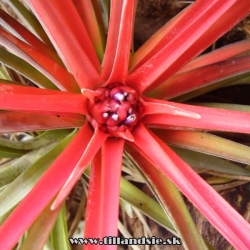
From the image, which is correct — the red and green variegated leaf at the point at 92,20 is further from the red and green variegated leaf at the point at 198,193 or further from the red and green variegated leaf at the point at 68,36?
the red and green variegated leaf at the point at 198,193

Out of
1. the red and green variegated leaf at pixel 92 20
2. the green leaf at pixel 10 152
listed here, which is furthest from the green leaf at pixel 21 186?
the red and green variegated leaf at pixel 92 20

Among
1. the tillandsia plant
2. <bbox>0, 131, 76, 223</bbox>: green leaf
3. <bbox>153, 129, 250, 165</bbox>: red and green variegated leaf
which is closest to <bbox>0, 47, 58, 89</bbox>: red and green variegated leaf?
the tillandsia plant

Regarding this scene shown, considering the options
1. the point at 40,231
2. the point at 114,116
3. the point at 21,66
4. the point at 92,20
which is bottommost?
the point at 40,231

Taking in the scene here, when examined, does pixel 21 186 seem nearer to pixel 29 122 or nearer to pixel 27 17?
pixel 29 122

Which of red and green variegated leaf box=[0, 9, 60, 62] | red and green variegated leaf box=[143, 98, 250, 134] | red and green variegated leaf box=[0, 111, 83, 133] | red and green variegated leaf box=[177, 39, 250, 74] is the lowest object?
red and green variegated leaf box=[143, 98, 250, 134]

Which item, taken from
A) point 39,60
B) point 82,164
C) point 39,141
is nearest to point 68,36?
point 39,60

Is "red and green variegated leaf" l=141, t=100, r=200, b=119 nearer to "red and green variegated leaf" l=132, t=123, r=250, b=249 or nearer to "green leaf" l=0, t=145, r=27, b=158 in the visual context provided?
"red and green variegated leaf" l=132, t=123, r=250, b=249
